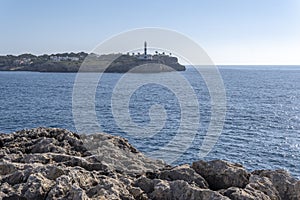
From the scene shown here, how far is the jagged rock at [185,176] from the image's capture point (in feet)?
38.7

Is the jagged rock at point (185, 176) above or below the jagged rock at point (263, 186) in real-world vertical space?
above

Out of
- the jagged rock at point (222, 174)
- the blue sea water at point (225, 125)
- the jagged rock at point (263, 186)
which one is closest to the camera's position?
the jagged rock at point (263, 186)

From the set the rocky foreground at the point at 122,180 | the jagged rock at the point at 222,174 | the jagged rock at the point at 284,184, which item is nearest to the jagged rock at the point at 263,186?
the rocky foreground at the point at 122,180

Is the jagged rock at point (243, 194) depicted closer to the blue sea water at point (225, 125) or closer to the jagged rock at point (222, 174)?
the jagged rock at point (222, 174)

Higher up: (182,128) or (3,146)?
(3,146)

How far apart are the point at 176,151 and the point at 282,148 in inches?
453

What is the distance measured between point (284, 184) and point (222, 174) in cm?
213

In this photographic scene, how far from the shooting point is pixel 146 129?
44094 millimetres

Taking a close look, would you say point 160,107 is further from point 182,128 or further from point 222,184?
point 222,184

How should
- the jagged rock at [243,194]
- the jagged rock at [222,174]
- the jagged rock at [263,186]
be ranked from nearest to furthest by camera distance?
the jagged rock at [243,194], the jagged rock at [263,186], the jagged rock at [222,174]

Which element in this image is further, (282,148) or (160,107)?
(160,107)

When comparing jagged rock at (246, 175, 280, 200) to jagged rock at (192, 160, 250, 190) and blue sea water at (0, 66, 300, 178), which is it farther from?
blue sea water at (0, 66, 300, 178)

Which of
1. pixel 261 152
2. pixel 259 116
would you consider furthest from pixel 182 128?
pixel 259 116

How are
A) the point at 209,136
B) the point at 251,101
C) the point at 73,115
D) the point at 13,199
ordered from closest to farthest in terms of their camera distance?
1. the point at 13,199
2. the point at 209,136
3. the point at 73,115
4. the point at 251,101
